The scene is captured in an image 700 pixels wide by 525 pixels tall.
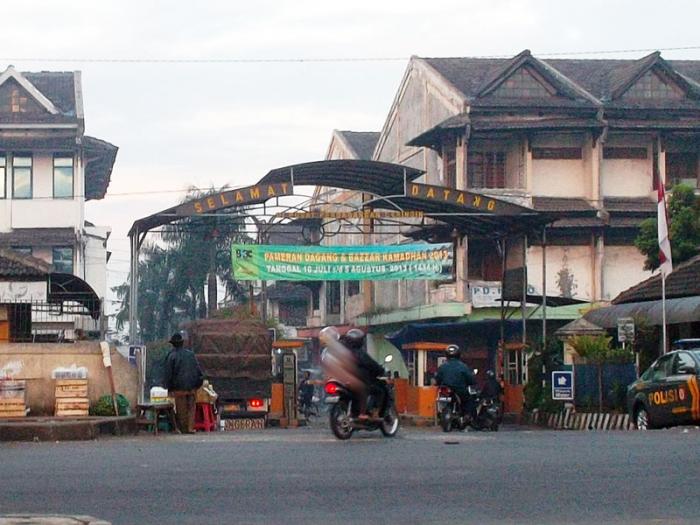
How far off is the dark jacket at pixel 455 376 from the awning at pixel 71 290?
13436 millimetres

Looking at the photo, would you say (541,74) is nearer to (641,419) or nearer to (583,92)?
(583,92)

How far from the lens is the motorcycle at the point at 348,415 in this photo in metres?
19.4

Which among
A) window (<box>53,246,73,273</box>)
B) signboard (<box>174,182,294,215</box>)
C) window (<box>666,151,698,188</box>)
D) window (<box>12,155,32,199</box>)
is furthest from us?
window (<box>53,246,73,273</box>)

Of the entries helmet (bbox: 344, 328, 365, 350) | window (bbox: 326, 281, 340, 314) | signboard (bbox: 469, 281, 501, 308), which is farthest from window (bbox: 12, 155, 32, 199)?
helmet (bbox: 344, 328, 365, 350)

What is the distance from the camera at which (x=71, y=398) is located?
24984mm

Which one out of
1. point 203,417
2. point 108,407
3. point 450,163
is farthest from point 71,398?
point 450,163

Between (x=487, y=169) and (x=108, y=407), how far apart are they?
89.0 ft

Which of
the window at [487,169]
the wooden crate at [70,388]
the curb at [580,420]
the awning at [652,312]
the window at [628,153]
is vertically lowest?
the curb at [580,420]

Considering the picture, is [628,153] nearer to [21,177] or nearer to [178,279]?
[21,177]

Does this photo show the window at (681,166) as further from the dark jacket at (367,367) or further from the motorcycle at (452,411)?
the dark jacket at (367,367)

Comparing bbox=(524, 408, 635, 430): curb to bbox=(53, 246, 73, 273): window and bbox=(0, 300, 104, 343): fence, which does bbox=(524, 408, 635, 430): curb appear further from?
bbox=(53, 246, 73, 273): window

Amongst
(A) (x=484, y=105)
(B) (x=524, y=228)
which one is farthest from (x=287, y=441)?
(A) (x=484, y=105)

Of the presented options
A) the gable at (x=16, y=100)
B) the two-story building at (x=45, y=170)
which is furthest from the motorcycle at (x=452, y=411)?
the gable at (x=16, y=100)

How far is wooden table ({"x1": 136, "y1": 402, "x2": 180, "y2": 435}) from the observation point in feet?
78.2
